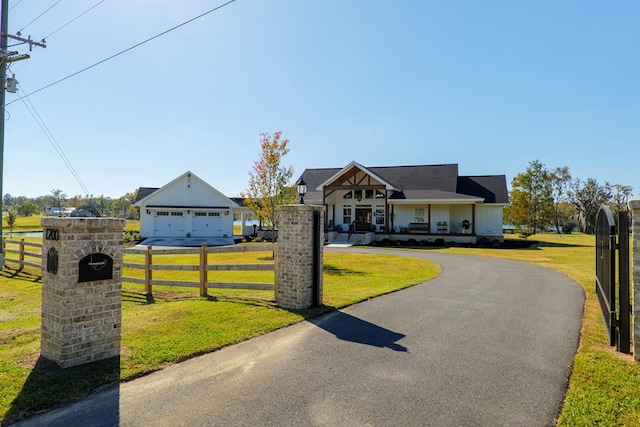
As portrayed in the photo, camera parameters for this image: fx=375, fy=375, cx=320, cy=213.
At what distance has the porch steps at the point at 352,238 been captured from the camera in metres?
29.2

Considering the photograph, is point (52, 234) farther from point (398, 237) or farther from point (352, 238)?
point (398, 237)

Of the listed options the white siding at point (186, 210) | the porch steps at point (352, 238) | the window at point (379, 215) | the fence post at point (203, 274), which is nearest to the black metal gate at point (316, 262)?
the fence post at point (203, 274)

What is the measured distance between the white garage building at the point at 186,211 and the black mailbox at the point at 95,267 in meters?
29.9

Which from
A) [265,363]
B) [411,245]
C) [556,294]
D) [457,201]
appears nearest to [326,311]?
[265,363]

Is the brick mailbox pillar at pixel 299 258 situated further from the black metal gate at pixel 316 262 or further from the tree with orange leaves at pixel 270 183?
the tree with orange leaves at pixel 270 183

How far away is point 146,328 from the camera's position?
6488 millimetres

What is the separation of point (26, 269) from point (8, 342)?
11950 mm

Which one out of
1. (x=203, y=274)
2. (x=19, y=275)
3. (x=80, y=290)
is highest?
(x=80, y=290)

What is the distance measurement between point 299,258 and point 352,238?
863 inches

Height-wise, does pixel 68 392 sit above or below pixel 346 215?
below

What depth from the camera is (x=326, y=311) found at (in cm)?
789

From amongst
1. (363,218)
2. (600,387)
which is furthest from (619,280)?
(363,218)

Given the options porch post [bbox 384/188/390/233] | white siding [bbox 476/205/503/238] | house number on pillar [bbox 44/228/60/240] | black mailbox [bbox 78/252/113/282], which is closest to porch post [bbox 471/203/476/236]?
white siding [bbox 476/205/503/238]

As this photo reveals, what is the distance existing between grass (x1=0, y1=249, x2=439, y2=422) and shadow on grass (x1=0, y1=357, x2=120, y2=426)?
0.01 m
